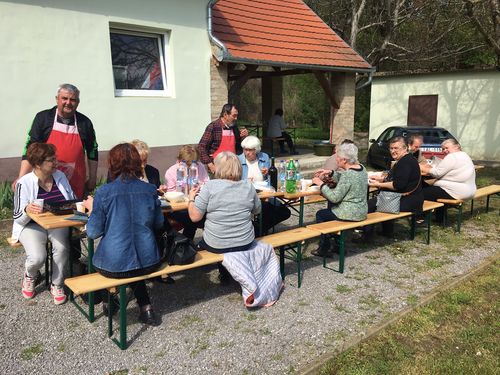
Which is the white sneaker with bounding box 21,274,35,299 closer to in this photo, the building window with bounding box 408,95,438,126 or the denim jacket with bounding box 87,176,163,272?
the denim jacket with bounding box 87,176,163,272

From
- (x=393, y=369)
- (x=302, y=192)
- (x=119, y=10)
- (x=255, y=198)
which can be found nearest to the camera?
(x=393, y=369)

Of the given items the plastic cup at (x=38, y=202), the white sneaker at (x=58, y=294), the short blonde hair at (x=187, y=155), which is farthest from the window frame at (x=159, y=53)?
the white sneaker at (x=58, y=294)

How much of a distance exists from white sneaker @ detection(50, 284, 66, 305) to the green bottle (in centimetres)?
253

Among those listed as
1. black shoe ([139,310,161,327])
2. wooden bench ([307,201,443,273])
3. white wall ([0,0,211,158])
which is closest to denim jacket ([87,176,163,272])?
black shoe ([139,310,161,327])

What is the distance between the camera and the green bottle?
5.07 meters

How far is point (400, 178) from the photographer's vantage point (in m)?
5.65

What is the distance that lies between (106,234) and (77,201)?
3.03 feet

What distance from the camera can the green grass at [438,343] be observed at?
3094mm

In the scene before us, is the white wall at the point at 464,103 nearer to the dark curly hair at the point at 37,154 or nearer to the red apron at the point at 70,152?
the red apron at the point at 70,152

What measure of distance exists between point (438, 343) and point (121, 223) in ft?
8.47

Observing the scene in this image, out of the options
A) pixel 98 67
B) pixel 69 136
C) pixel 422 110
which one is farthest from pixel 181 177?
pixel 422 110

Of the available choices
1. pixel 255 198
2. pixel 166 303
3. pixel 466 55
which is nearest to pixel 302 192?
pixel 255 198

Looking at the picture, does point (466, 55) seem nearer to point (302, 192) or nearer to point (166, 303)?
point (302, 192)

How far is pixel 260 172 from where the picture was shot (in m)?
5.53
